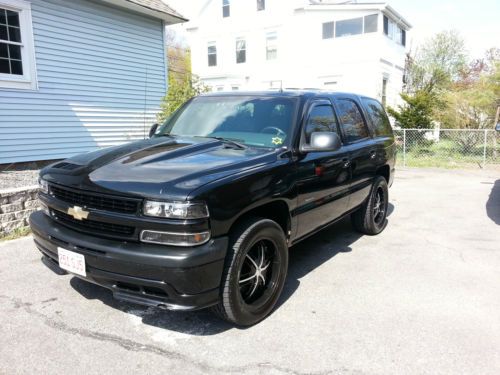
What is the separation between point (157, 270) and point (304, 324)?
1.34 meters

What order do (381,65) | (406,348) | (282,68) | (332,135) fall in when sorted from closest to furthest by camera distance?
(406,348)
(332,135)
(381,65)
(282,68)

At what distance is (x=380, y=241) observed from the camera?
5.47m

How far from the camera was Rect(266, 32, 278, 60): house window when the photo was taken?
2380cm

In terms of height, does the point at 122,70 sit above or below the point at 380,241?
above

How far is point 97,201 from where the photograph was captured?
2.87 metres

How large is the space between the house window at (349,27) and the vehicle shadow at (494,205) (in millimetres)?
14983

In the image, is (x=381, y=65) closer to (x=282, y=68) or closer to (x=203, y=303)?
(x=282, y=68)

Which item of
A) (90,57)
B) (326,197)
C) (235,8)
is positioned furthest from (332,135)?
(235,8)

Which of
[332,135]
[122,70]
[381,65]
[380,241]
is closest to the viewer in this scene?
[332,135]

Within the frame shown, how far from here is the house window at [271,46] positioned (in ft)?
78.1

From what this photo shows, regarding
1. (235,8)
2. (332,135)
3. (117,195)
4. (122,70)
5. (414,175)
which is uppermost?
(235,8)

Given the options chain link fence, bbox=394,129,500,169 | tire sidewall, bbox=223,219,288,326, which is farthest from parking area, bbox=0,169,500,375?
chain link fence, bbox=394,129,500,169

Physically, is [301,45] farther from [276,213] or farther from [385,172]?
[276,213]

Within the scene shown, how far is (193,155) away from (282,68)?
71.0 ft
